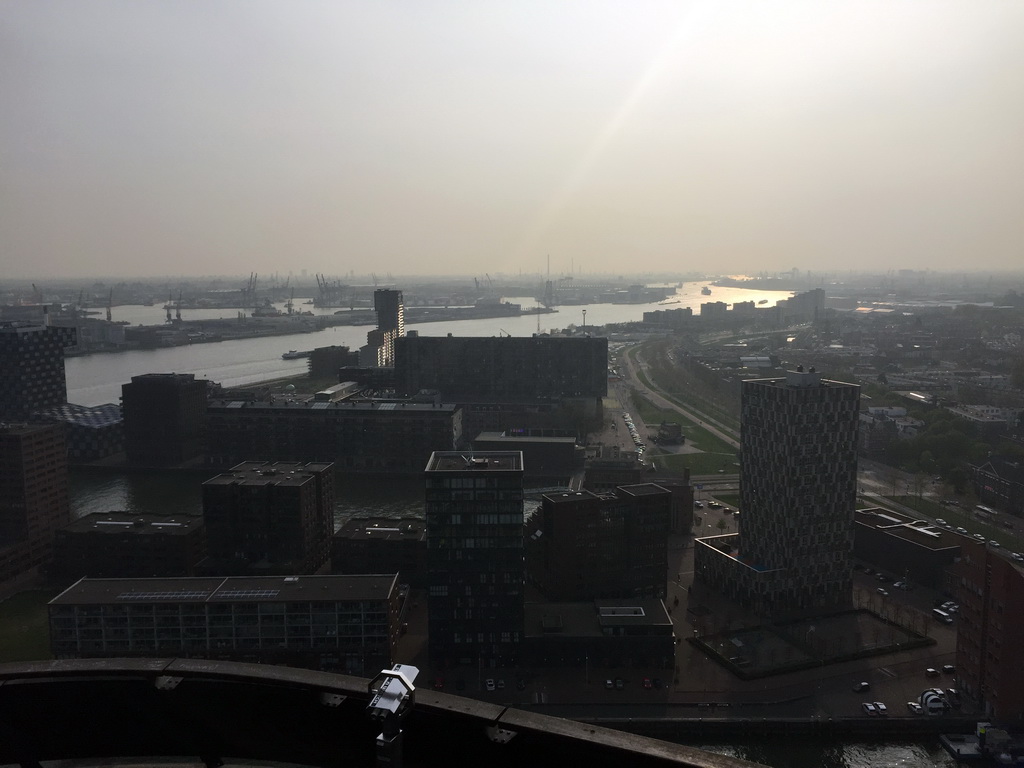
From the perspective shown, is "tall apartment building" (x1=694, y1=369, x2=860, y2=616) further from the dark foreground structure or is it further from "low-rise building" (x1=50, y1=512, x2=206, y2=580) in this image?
the dark foreground structure

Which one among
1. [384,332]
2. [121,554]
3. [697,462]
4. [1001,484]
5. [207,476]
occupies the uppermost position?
[384,332]

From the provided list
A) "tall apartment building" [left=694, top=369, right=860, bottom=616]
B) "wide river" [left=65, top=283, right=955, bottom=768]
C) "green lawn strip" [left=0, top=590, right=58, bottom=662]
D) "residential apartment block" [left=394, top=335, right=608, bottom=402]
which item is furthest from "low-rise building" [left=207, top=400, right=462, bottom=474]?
"tall apartment building" [left=694, top=369, right=860, bottom=616]

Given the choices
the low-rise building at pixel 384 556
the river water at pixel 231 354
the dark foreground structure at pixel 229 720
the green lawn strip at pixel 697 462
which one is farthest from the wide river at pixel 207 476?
the dark foreground structure at pixel 229 720

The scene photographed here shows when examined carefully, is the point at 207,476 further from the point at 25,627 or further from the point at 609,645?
the point at 609,645

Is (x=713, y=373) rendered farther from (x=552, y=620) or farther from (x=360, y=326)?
(x=360, y=326)

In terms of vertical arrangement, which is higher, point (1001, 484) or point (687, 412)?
point (1001, 484)

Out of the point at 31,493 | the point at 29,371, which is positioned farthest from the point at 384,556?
the point at 29,371

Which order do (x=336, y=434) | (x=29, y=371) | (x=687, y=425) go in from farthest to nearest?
1. (x=29, y=371)
2. (x=687, y=425)
3. (x=336, y=434)
